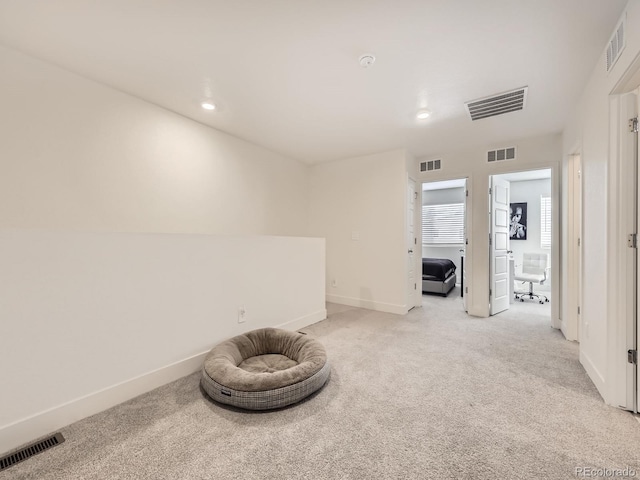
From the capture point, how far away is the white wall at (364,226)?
4.32 m

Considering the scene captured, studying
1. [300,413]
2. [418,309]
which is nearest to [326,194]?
[418,309]

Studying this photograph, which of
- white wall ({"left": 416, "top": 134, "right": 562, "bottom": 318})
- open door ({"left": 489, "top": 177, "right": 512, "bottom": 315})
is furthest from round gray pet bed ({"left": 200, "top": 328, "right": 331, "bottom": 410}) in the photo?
open door ({"left": 489, "top": 177, "right": 512, "bottom": 315})

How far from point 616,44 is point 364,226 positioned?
327 centimetres

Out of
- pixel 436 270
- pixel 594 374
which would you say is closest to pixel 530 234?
pixel 436 270

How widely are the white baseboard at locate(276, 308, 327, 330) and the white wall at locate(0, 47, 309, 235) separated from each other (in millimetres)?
1562

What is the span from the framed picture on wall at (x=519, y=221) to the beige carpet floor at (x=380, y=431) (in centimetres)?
462

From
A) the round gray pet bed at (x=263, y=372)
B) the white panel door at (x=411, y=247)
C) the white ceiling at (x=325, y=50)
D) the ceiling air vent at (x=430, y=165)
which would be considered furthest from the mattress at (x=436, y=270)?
the round gray pet bed at (x=263, y=372)

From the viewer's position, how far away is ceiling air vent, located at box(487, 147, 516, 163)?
3.95 m

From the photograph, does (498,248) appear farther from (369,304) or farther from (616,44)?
(616,44)

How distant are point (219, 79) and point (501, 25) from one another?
2242mm

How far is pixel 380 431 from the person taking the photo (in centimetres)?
161

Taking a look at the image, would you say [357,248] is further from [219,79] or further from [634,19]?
[634,19]

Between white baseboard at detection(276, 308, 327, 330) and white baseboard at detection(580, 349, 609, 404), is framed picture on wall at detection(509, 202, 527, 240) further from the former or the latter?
white baseboard at detection(276, 308, 327, 330)

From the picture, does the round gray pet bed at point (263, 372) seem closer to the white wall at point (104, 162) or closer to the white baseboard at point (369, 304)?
the white wall at point (104, 162)
